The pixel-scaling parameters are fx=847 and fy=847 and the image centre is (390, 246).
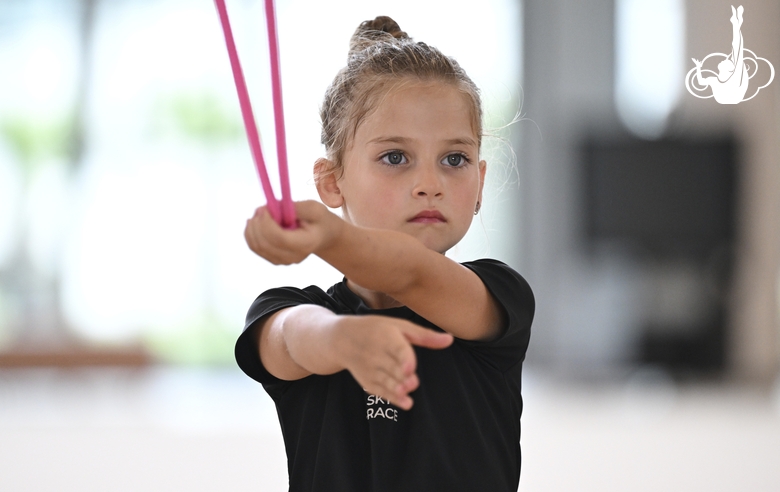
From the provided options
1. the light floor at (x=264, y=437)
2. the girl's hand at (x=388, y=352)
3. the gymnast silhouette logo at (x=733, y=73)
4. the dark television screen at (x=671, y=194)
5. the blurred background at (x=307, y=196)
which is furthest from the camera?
the dark television screen at (x=671, y=194)

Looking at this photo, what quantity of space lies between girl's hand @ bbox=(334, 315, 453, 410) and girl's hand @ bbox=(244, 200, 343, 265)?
0.25 ft

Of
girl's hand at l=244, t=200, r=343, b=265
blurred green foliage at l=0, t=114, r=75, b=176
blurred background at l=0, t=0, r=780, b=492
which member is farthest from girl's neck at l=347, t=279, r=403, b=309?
blurred green foliage at l=0, t=114, r=75, b=176

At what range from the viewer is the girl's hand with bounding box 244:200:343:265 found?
2.20ft

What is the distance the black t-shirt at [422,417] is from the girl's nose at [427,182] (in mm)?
93

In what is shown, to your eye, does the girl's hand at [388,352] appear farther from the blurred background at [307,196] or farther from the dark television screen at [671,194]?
the dark television screen at [671,194]

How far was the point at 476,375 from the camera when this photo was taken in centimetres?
93

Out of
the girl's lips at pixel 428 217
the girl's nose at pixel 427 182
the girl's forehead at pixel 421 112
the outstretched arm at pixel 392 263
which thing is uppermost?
the girl's forehead at pixel 421 112

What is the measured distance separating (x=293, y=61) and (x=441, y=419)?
3564 millimetres

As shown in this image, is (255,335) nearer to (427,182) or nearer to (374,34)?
(427,182)

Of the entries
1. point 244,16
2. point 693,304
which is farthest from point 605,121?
point 244,16

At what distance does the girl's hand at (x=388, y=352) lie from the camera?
2.09 ft

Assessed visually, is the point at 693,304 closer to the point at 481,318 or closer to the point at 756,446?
the point at 756,446

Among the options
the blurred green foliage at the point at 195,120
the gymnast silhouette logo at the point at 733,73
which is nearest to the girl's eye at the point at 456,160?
the gymnast silhouette logo at the point at 733,73

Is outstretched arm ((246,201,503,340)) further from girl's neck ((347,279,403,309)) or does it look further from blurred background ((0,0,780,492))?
blurred background ((0,0,780,492))
